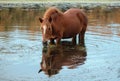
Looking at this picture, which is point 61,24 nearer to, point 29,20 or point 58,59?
point 58,59

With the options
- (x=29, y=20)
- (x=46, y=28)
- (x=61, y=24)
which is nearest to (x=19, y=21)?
(x=29, y=20)

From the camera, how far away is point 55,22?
13344 mm

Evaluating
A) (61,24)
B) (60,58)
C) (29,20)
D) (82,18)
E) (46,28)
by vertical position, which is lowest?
(29,20)

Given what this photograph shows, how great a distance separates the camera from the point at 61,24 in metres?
13.6

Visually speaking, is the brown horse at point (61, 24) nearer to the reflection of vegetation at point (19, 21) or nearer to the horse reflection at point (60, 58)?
the horse reflection at point (60, 58)

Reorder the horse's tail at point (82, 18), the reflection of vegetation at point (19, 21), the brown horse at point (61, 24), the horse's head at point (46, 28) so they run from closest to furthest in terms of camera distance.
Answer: the horse's head at point (46, 28) < the brown horse at point (61, 24) < the horse's tail at point (82, 18) < the reflection of vegetation at point (19, 21)

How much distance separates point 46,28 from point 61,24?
1.01 meters

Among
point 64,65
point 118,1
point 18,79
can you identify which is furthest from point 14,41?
point 118,1

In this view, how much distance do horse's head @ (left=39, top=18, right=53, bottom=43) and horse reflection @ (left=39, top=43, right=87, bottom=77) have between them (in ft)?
1.15

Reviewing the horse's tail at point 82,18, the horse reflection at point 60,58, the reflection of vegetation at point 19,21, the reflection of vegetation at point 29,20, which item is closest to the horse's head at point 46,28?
the horse reflection at point 60,58

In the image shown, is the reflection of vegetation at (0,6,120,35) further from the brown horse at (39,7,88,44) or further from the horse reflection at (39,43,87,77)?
the horse reflection at (39,43,87,77)

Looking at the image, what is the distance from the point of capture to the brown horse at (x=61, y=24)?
12797 millimetres

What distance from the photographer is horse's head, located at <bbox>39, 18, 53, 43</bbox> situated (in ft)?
41.6

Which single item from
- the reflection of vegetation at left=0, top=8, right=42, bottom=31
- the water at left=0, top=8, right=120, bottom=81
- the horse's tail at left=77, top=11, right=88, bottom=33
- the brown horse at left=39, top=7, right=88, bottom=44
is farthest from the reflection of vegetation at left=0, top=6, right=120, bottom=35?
the water at left=0, top=8, right=120, bottom=81
